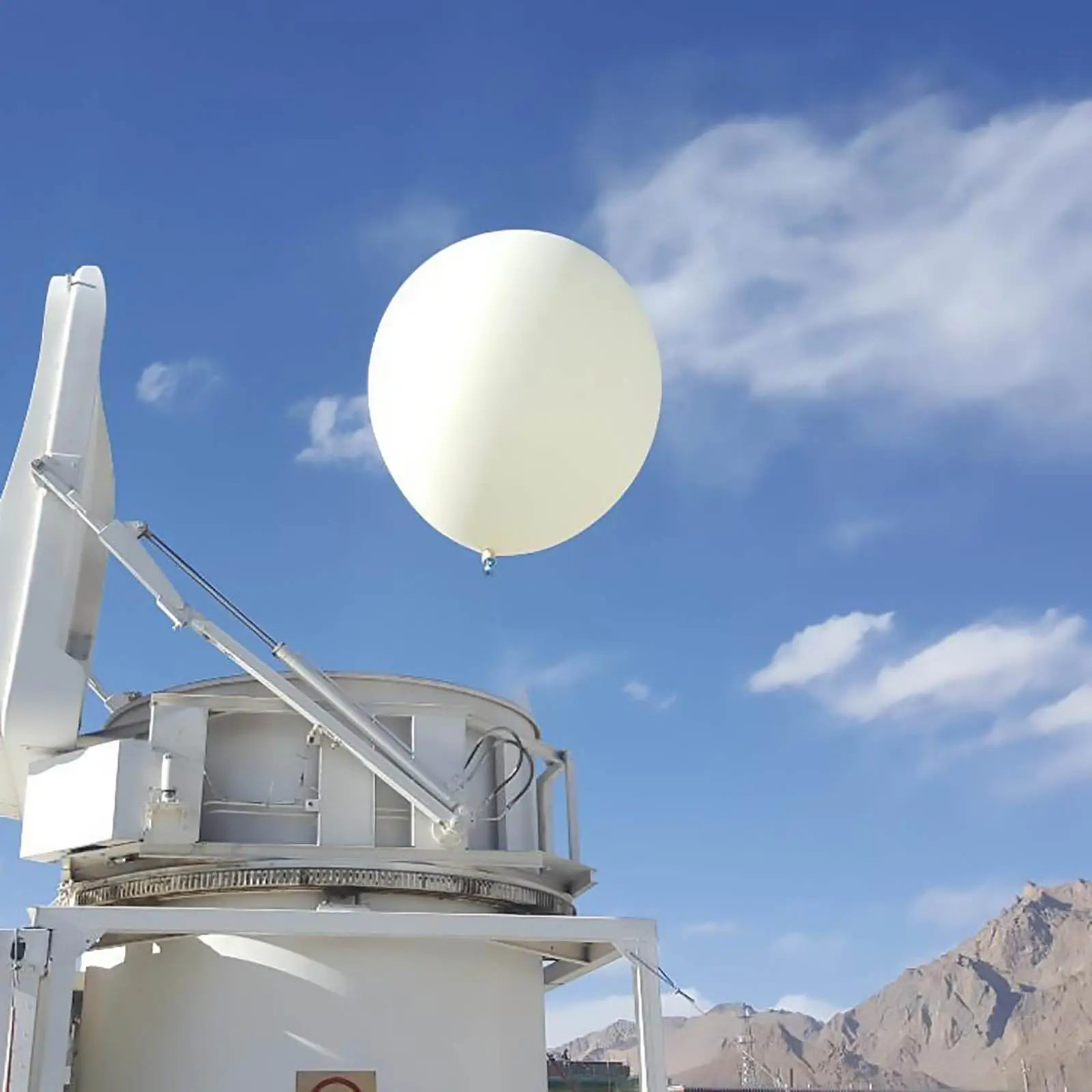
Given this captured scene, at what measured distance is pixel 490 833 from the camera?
1442cm

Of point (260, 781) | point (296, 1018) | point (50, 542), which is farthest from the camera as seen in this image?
point (260, 781)

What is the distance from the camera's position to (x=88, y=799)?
12.9 metres

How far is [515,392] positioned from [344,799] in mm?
5382

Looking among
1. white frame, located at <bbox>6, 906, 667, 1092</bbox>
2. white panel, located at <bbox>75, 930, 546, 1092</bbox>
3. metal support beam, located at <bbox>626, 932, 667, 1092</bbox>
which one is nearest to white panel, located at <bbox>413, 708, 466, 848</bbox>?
white frame, located at <bbox>6, 906, 667, 1092</bbox>

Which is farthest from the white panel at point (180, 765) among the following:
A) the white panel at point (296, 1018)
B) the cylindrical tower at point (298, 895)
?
the white panel at point (296, 1018)

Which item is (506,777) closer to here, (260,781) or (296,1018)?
(260,781)

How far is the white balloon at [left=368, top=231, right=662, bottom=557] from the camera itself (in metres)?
10.1

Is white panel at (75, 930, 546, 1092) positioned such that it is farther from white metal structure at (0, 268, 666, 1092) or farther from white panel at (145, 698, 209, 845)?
white panel at (145, 698, 209, 845)

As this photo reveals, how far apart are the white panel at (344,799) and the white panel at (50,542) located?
2.57 metres

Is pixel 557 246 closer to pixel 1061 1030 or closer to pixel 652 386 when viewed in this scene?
pixel 652 386

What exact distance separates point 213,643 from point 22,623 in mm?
1834

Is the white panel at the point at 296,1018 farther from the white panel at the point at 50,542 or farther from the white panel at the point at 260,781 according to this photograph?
the white panel at the point at 50,542

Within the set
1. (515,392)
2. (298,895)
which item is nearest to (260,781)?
(298,895)

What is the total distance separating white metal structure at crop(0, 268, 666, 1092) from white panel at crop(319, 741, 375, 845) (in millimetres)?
21
